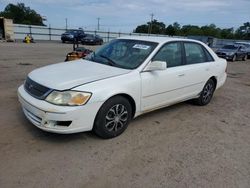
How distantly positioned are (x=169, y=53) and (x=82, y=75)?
1762mm

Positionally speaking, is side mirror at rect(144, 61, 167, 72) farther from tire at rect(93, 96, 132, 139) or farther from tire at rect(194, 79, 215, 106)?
tire at rect(194, 79, 215, 106)

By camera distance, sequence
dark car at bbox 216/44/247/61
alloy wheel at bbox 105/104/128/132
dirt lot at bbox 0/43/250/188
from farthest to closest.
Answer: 1. dark car at bbox 216/44/247/61
2. alloy wheel at bbox 105/104/128/132
3. dirt lot at bbox 0/43/250/188

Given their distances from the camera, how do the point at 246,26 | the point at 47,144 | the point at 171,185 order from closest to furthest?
1. the point at 171,185
2. the point at 47,144
3. the point at 246,26

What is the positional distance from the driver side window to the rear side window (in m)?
0.25

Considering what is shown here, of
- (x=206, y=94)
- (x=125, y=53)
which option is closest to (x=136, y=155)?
(x=125, y=53)

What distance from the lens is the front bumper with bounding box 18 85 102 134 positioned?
308 cm

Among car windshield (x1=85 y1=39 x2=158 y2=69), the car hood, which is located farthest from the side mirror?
the car hood

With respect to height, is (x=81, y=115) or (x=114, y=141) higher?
(x=81, y=115)

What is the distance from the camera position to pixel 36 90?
337 centimetres

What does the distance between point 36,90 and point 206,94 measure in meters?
3.77

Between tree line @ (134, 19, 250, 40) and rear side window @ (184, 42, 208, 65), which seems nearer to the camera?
rear side window @ (184, 42, 208, 65)

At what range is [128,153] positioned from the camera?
10.7ft

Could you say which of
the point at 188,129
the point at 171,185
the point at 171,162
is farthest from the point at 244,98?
the point at 171,185

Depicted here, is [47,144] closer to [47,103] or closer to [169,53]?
[47,103]
